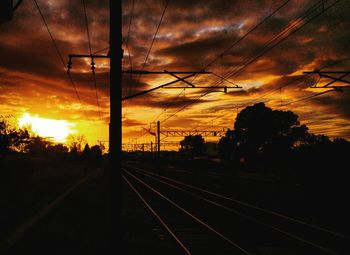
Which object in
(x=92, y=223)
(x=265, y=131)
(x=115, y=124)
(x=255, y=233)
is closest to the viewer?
(x=115, y=124)

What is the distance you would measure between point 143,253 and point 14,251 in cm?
373

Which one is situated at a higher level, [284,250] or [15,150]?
[15,150]

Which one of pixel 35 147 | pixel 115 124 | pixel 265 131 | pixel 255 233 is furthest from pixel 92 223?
pixel 35 147

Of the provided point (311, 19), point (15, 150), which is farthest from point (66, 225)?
point (15, 150)

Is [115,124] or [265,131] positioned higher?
[265,131]

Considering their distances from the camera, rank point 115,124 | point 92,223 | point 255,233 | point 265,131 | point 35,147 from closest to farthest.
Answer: point 115,124
point 255,233
point 92,223
point 265,131
point 35,147

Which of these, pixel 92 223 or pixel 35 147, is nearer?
pixel 92 223

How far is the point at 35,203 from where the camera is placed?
22406 millimetres

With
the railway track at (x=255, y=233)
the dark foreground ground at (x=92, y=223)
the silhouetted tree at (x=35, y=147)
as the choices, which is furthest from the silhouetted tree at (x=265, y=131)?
the silhouetted tree at (x=35, y=147)

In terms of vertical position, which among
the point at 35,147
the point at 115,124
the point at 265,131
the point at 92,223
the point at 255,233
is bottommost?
the point at 255,233

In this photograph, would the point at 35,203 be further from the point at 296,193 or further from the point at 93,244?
the point at 296,193

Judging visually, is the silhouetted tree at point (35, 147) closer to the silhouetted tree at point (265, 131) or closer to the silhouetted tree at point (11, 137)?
the silhouetted tree at point (11, 137)

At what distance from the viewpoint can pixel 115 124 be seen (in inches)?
439

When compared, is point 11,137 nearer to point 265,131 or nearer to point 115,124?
point 265,131
